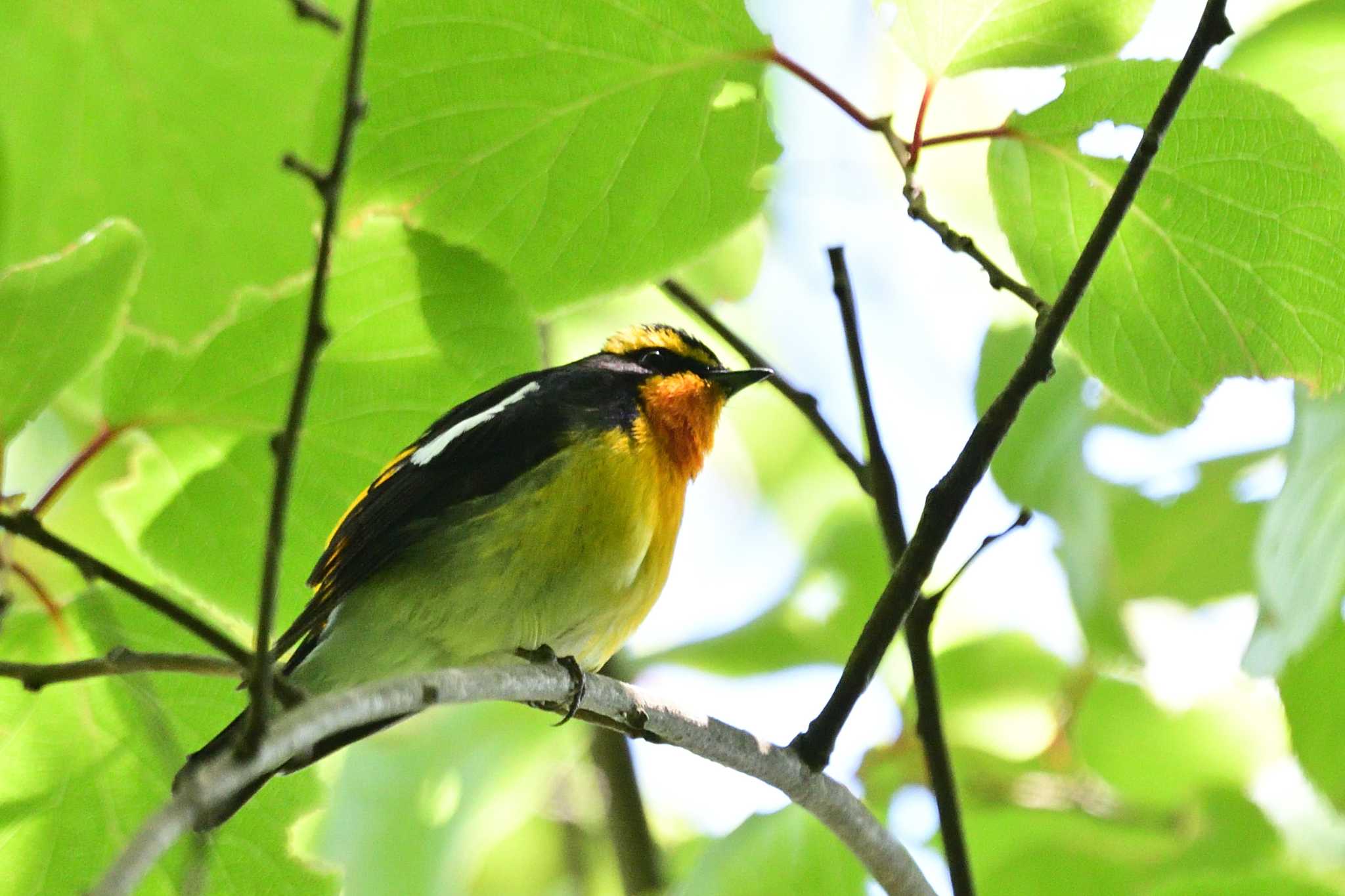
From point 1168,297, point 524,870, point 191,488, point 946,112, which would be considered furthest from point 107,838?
point 524,870

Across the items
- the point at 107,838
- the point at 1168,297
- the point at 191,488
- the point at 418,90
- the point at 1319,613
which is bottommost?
the point at 107,838

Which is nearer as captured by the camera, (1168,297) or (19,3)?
(1168,297)

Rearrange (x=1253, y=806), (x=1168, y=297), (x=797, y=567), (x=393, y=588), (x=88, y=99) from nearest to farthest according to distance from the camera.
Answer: (x=1168, y=297)
(x=393, y=588)
(x=1253, y=806)
(x=88, y=99)
(x=797, y=567)

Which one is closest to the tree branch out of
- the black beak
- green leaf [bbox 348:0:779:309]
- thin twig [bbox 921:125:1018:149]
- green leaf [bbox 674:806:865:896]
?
green leaf [bbox 674:806:865:896]

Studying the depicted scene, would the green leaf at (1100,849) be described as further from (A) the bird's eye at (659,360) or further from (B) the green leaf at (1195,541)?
(A) the bird's eye at (659,360)

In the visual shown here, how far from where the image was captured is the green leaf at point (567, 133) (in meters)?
2.29

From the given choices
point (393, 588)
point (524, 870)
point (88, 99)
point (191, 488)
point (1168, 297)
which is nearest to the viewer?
point (1168, 297)

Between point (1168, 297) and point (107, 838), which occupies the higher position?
point (1168, 297)

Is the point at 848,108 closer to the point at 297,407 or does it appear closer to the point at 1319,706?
the point at 297,407

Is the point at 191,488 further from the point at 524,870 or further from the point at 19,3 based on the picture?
the point at 524,870

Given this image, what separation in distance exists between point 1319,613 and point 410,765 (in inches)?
81.3

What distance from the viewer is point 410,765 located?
11.2 feet

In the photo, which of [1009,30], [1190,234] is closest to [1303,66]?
[1190,234]

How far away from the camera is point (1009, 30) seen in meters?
2.19
